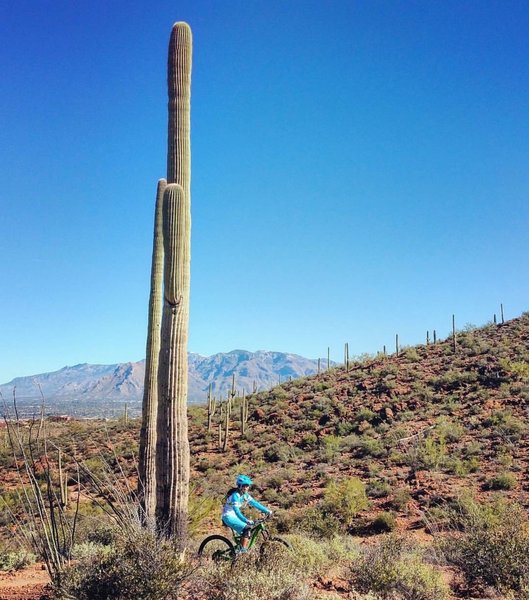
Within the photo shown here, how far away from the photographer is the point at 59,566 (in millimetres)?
6480

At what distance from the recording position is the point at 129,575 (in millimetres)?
6383

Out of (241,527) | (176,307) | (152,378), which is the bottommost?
(241,527)

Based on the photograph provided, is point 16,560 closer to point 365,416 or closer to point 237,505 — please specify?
point 237,505

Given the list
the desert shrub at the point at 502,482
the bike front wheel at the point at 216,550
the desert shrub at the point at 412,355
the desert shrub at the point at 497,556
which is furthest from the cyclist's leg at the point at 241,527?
the desert shrub at the point at 412,355

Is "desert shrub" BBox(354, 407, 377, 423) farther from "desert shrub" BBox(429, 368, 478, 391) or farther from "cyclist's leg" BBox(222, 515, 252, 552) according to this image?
"cyclist's leg" BBox(222, 515, 252, 552)

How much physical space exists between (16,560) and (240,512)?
5244mm

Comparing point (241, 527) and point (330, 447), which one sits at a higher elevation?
point (241, 527)

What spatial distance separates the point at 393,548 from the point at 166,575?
390 centimetres

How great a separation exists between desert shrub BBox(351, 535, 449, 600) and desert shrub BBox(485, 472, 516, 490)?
9.70 metres

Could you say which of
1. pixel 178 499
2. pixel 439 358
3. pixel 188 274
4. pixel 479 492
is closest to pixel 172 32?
pixel 188 274

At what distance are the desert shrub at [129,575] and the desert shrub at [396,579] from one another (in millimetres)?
2662

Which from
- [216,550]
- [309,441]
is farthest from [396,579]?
[309,441]

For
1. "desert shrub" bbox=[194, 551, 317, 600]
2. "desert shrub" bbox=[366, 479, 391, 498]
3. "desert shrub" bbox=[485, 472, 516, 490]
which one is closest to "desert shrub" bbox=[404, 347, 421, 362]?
"desert shrub" bbox=[366, 479, 391, 498]

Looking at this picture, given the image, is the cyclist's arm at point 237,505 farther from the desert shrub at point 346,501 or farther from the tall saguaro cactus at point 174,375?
the desert shrub at point 346,501
